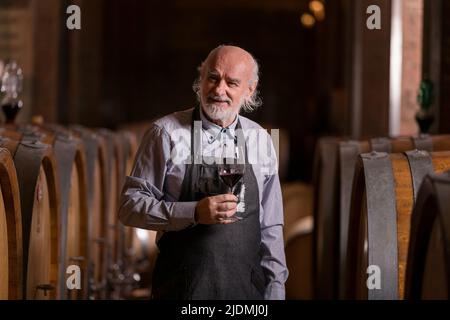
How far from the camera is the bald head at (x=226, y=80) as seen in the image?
8.67 feet

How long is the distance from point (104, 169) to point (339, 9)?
606 centimetres

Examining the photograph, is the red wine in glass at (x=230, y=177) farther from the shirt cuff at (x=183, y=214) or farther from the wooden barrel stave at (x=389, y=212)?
the wooden barrel stave at (x=389, y=212)

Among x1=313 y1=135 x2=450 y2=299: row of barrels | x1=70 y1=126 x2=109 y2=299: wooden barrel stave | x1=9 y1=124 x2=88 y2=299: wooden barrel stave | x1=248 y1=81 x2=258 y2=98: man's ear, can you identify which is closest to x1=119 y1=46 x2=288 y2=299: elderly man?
x1=248 y1=81 x2=258 y2=98: man's ear

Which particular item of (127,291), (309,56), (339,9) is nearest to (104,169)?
(127,291)

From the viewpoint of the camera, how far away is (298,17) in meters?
17.5

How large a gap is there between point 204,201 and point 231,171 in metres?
0.11

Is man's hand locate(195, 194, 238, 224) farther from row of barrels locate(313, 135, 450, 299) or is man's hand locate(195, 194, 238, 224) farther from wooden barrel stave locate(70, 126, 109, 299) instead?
wooden barrel stave locate(70, 126, 109, 299)

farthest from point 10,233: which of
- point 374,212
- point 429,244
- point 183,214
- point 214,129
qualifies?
point 429,244

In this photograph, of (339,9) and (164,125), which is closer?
(164,125)

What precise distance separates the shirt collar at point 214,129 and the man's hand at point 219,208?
0.17 meters

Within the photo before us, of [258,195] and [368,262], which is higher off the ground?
[258,195]

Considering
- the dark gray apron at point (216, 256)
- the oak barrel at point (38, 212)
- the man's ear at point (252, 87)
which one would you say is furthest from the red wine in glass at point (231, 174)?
the oak barrel at point (38, 212)

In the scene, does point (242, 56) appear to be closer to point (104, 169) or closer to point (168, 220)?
point (168, 220)

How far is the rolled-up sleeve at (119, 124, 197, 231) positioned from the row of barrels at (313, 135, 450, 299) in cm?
62
